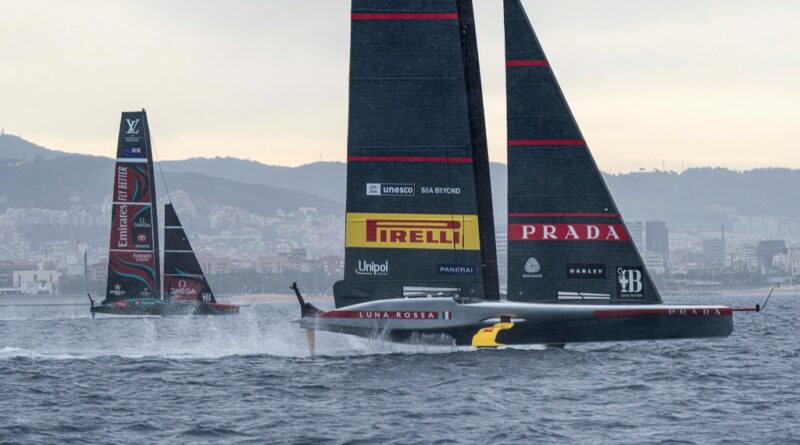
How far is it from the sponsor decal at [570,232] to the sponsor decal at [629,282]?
0.63 m

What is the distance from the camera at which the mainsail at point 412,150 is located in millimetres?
25703

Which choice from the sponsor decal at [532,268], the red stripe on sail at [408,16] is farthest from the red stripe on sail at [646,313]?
the red stripe on sail at [408,16]

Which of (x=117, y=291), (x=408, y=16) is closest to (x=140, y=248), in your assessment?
(x=117, y=291)

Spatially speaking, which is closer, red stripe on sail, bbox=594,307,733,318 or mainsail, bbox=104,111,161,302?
red stripe on sail, bbox=594,307,733,318

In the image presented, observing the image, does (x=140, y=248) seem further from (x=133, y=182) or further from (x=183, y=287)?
(x=183, y=287)

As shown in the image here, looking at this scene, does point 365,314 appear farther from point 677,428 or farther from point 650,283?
point 677,428

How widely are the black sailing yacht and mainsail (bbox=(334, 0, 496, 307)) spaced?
35.6 meters

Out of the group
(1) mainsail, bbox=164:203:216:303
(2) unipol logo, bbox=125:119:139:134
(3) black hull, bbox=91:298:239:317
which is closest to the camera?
(2) unipol logo, bbox=125:119:139:134

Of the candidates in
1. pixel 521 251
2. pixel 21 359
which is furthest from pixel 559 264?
pixel 21 359

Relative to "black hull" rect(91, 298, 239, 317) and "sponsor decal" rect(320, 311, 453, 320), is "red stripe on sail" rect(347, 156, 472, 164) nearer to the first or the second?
"sponsor decal" rect(320, 311, 453, 320)

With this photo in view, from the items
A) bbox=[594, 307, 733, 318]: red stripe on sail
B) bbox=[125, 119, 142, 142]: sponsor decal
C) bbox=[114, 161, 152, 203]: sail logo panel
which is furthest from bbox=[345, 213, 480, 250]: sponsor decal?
bbox=[125, 119, 142, 142]: sponsor decal

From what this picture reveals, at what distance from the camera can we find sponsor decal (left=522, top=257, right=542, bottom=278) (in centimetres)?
2609

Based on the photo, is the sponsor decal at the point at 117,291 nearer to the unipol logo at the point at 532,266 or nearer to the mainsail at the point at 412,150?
the mainsail at the point at 412,150

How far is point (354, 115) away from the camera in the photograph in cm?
2575
